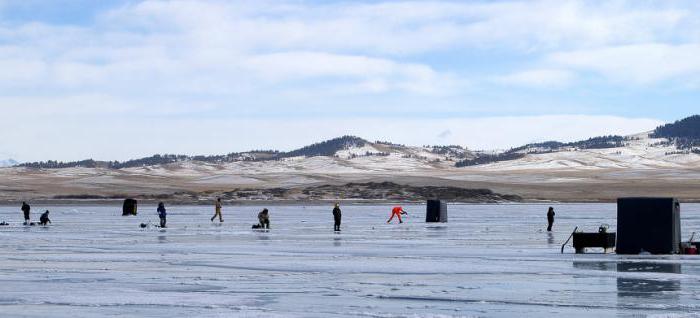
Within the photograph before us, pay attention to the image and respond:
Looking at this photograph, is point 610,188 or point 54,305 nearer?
point 54,305

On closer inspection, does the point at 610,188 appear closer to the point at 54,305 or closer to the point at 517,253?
the point at 517,253

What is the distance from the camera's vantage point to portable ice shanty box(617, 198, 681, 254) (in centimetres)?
3247

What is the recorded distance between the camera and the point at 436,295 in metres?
21.3

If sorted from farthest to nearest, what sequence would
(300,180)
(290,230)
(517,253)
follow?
(300,180) < (290,230) < (517,253)

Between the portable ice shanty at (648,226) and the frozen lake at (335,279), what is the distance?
96 cm

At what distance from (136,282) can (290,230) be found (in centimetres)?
2695

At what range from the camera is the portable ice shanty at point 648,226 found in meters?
32.5

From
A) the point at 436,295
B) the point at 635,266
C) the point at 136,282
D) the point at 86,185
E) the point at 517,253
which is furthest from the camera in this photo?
the point at 86,185

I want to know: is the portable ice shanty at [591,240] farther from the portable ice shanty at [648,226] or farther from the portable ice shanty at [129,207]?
the portable ice shanty at [129,207]

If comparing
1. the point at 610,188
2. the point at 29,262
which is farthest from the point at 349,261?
the point at 610,188

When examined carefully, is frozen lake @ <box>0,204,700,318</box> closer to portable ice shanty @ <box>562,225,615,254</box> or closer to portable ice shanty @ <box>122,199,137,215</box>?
portable ice shanty @ <box>562,225,615,254</box>

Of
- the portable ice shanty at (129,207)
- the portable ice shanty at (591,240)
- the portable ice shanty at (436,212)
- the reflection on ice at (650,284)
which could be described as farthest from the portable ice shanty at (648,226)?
the portable ice shanty at (129,207)

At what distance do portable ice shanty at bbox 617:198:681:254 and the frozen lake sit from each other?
96 centimetres

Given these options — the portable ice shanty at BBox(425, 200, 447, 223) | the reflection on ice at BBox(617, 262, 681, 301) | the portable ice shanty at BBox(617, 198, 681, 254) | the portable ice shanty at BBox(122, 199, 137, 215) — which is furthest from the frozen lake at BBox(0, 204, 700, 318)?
the portable ice shanty at BBox(122, 199, 137, 215)
